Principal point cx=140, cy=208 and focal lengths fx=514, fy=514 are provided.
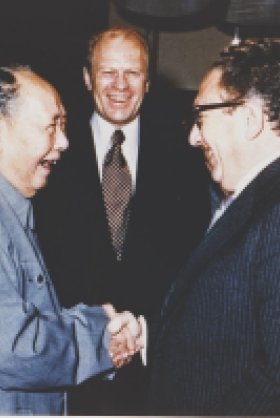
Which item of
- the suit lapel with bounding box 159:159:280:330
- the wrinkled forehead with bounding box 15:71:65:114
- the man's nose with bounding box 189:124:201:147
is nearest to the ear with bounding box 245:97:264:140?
the suit lapel with bounding box 159:159:280:330

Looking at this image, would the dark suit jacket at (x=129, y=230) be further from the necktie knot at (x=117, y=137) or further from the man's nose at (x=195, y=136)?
the man's nose at (x=195, y=136)

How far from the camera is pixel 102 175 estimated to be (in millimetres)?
2414

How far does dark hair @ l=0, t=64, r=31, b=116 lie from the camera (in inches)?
54.4

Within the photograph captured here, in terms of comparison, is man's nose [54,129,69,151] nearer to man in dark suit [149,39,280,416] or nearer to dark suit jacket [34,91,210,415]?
man in dark suit [149,39,280,416]

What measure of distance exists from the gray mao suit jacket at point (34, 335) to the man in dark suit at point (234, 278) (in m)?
0.20

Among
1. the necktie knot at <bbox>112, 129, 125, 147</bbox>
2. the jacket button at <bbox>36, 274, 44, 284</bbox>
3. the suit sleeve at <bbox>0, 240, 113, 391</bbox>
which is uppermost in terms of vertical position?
the necktie knot at <bbox>112, 129, 125, 147</bbox>

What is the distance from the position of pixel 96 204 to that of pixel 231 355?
1275 mm

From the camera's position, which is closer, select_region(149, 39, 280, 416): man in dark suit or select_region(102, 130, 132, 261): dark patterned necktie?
select_region(149, 39, 280, 416): man in dark suit

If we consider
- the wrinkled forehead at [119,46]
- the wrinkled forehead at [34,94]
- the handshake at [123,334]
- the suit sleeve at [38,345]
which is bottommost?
the handshake at [123,334]

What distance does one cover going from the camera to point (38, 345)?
4.07 ft

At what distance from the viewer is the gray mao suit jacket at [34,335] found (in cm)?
122

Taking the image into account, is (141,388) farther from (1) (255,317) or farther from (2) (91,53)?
(2) (91,53)

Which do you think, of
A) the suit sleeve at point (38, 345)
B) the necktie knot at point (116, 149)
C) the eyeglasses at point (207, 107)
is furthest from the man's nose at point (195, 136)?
the necktie knot at point (116, 149)

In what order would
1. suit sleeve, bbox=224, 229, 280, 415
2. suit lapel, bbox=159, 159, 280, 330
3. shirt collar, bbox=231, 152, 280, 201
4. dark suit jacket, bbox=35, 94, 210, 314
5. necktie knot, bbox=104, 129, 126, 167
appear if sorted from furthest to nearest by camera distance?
necktie knot, bbox=104, 129, 126, 167, dark suit jacket, bbox=35, 94, 210, 314, shirt collar, bbox=231, 152, 280, 201, suit lapel, bbox=159, 159, 280, 330, suit sleeve, bbox=224, 229, 280, 415
